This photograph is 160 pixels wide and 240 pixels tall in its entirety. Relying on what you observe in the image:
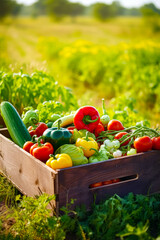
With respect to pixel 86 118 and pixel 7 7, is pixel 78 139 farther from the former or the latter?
pixel 7 7

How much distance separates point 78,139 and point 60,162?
0.51 m

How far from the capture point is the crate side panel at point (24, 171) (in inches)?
112

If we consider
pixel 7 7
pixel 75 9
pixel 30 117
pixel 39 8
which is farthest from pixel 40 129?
pixel 39 8

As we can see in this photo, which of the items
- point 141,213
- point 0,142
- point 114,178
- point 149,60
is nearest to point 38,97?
point 0,142

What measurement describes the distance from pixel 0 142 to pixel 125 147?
1.50 m

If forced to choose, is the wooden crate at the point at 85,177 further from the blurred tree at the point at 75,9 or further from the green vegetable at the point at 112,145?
the blurred tree at the point at 75,9

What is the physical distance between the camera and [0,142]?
3.82 metres

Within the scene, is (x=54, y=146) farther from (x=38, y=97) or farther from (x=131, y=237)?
(x=38, y=97)

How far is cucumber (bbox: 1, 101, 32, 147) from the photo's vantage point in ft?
11.8

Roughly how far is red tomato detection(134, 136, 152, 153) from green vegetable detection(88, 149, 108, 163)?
0.34 m

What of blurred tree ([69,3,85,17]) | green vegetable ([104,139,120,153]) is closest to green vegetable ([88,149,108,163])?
green vegetable ([104,139,120,153])

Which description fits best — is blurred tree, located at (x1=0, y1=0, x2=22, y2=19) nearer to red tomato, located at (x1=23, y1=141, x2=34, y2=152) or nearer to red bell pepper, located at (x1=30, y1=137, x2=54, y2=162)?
red tomato, located at (x1=23, y1=141, x2=34, y2=152)

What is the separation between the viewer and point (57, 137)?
126 inches

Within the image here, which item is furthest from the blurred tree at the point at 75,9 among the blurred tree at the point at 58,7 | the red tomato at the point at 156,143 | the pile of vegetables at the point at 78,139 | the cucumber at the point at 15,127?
the red tomato at the point at 156,143
